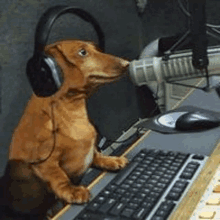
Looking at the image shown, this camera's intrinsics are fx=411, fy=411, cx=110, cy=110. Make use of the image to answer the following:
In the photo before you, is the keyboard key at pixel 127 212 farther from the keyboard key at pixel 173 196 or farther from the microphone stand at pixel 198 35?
the microphone stand at pixel 198 35

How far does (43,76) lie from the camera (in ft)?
2.24

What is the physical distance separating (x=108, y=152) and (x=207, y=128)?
24 cm

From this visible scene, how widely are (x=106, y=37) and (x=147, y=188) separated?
1.49 ft

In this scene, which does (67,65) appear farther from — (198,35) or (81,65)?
(198,35)

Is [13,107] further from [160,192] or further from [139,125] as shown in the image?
[139,125]

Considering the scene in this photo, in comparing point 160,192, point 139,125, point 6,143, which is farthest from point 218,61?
point 6,143

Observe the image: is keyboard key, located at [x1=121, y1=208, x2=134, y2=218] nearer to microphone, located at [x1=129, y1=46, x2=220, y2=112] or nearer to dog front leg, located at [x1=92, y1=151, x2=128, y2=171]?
dog front leg, located at [x1=92, y1=151, x2=128, y2=171]

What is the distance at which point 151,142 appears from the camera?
0.91 m

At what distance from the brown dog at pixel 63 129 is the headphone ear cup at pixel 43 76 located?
0.01 metres

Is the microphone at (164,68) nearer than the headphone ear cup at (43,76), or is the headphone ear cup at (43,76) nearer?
the headphone ear cup at (43,76)

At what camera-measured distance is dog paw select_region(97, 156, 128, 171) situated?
0.78 metres

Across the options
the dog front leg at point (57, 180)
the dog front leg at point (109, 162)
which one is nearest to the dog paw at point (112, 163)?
the dog front leg at point (109, 162)

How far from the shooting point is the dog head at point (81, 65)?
0.70 meters

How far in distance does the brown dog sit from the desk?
1.4 inches
